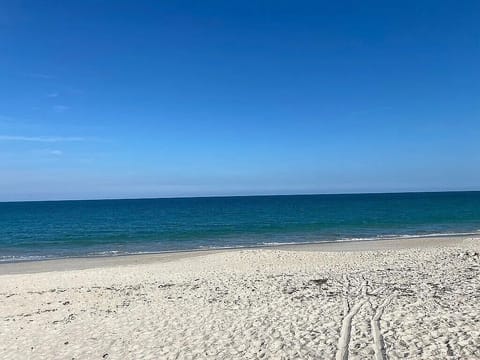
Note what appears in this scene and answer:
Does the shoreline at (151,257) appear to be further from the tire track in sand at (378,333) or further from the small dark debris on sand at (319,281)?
the tire track in sand at (378,333)

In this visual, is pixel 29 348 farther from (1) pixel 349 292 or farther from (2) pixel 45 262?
(2) pixel 45 262

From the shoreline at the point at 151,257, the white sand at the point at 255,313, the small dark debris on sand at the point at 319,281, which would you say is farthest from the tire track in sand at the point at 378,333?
the shoreline at the point at 151,257

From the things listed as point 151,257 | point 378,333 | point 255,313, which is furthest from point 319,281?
point 151,257

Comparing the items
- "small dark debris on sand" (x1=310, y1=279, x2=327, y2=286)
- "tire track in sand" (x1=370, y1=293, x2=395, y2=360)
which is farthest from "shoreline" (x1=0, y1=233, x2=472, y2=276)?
"tire track in sand" (x1=370, y1=293, x2=395, y2=360)

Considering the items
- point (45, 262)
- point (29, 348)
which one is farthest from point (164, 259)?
point (29, 348)

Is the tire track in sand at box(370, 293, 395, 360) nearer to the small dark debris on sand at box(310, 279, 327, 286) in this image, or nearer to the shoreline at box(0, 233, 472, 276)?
the small dark debris on sand at box(310, 279, 327, 286)

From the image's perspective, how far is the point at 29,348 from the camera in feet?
27.8

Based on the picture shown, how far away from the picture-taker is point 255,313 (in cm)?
997

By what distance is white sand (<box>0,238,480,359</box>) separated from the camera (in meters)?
7.57

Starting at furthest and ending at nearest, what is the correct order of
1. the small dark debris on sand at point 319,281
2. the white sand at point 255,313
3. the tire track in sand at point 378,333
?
the small dark debris on sand at point 319,281, the white sand at point 255,313, the tire track in sand at point 378,333

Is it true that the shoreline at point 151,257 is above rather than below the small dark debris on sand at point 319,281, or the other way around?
below

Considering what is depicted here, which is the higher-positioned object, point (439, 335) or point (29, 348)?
point (439, 335)

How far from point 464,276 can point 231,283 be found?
25.2 feet

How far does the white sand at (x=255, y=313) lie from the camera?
7570 mm
